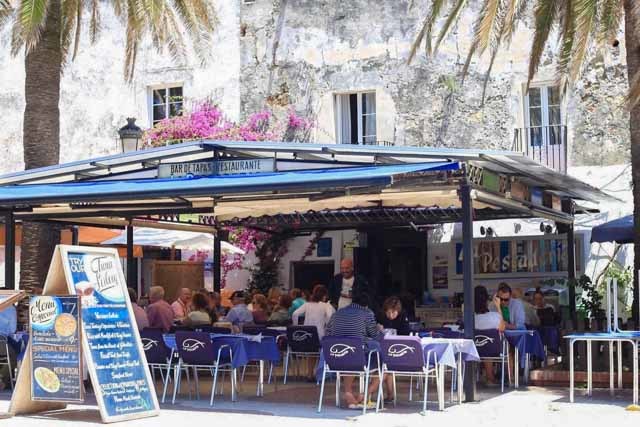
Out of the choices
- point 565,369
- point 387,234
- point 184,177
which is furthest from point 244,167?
point 387,234

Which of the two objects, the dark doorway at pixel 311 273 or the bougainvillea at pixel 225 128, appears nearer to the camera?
the bougainvillea at pixel 225 128

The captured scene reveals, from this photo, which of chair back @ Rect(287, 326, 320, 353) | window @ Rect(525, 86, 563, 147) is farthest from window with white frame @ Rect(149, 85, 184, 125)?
chair back @ Rect(287, 326, 320, 353)

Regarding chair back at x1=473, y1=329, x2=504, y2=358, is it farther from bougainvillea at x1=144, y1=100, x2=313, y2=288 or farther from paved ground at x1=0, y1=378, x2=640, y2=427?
bougainvillea at x1=144, y1=100, x2=313, y2=288

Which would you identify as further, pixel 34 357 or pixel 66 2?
pixel 66 2

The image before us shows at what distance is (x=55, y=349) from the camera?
12.1 metres

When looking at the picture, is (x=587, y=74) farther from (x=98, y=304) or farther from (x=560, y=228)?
(x=98, y=304)

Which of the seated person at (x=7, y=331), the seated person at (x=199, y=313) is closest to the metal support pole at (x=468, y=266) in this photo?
the seated person at (x=199, y=313)

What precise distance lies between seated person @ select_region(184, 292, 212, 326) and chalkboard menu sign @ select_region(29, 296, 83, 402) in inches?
167

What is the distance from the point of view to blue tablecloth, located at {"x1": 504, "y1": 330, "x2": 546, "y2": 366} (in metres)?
15.2

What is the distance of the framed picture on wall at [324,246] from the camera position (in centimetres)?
2550

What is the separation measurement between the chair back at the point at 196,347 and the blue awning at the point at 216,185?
1.74m

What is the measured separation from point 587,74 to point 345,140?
5758 millimetres

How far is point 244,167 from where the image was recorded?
573 inches

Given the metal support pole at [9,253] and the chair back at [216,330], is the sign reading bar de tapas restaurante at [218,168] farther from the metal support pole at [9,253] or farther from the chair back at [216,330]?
the metal support pole at [9,253]
